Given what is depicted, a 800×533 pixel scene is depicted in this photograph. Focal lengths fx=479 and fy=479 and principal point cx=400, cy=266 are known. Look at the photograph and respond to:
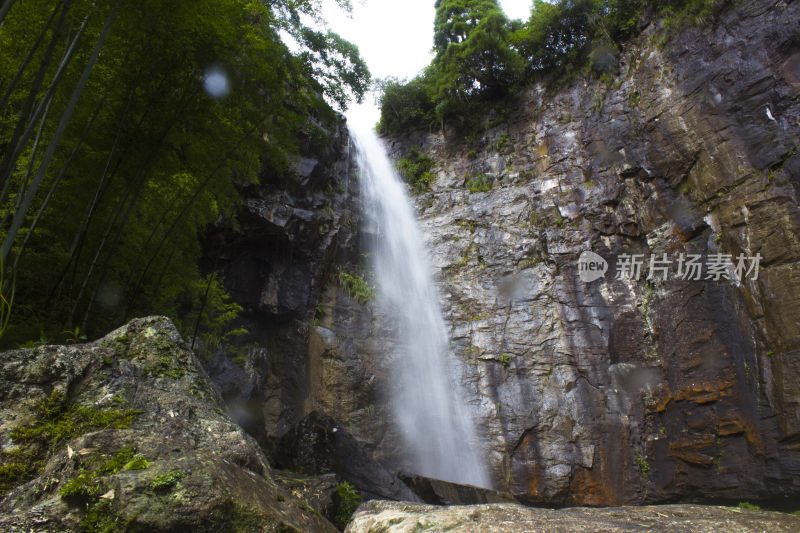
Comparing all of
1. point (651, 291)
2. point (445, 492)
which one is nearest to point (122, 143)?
point (445, 492)

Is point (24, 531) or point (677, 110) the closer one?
point (24, 531)

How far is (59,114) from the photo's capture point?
4.63 m

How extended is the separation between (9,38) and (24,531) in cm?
461

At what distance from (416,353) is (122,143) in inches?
320

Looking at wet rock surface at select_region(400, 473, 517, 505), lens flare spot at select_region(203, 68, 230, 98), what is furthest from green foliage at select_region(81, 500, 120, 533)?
wet rock surface at select_region(400, 473, 517, 505)

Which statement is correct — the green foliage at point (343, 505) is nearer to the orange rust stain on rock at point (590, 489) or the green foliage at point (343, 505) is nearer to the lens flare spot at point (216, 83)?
the lens flare spot at point (216, 83)

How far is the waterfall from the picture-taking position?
397 inches

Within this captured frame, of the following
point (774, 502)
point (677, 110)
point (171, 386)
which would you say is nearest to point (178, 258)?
point (171, 386)

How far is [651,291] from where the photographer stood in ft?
33.5

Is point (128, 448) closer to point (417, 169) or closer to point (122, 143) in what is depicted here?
point (122, 143)

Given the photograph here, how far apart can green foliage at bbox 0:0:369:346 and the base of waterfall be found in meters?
3.01

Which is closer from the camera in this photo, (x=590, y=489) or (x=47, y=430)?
(x=47, y=430)

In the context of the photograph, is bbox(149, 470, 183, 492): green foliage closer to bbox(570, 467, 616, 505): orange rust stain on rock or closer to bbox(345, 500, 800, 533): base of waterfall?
bbox(345, 500, 800, 533): base of waterfall

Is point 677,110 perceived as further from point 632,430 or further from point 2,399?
point 2,399
